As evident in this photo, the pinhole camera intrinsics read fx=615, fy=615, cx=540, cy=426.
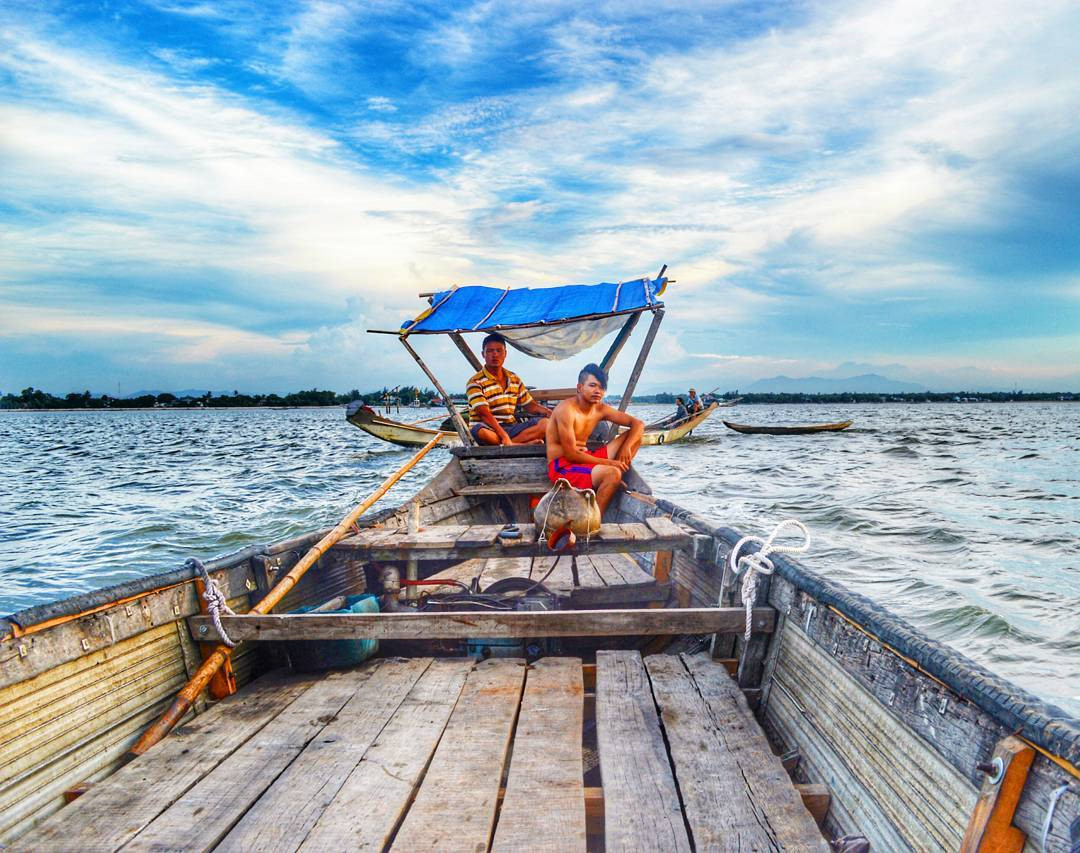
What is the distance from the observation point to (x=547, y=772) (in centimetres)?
233

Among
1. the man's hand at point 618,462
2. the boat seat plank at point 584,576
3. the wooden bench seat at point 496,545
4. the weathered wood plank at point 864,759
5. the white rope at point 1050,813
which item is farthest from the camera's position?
the man's hand at point 618,462

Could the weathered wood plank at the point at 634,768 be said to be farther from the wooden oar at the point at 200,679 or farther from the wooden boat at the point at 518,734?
the wooden oar at the point at 200,679

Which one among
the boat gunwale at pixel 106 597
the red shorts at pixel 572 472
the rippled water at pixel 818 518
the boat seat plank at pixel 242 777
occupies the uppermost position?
the red shorts at pixel 572 472

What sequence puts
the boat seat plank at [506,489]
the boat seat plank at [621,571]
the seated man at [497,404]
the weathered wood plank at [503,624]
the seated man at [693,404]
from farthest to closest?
the seated man at [693,404]
the seated man at [497,404]
the boat seat plank at [506,489]
the boat seat plank at [621,571]
the weathered wood plank at [503,624]

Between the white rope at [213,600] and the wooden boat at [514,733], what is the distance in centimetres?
4

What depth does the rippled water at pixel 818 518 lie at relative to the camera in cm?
792

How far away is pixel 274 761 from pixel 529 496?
4886 mm

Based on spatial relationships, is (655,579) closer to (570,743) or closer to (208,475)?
(570,743)

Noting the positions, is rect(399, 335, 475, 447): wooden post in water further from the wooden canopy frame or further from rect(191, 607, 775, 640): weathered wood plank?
rect(191, 607, 775, 640): weathered wood plank

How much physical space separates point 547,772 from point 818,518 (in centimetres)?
1276

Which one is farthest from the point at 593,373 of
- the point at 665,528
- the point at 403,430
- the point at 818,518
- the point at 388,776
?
the point at 403,430

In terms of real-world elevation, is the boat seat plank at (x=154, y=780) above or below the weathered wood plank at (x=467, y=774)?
below

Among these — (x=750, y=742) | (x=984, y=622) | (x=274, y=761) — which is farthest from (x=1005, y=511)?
(x=274, y=761)

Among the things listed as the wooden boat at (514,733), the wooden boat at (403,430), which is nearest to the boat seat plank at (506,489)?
the wooden boat at (514,733)
